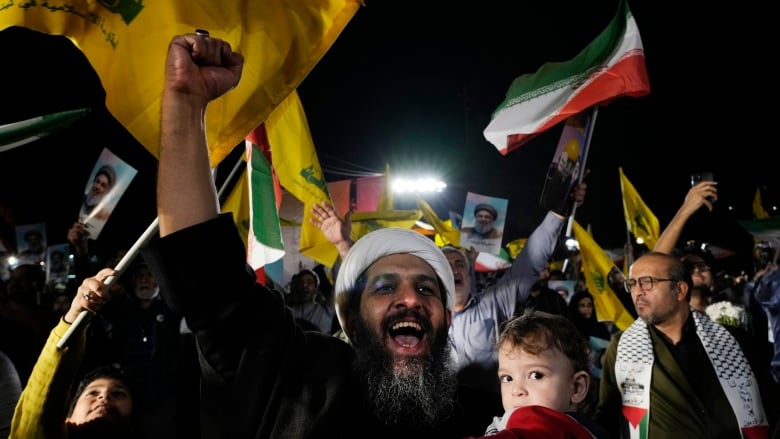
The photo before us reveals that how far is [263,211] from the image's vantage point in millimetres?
4414

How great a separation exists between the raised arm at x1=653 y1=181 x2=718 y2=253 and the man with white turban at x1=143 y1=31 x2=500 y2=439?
9.96ft

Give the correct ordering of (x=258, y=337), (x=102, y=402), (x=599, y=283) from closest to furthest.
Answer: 1. (x=258, y=337)
2. (x=102, y=402)
3. (x=599, y=283)

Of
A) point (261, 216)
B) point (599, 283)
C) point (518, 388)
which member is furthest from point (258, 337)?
point (599, 283)

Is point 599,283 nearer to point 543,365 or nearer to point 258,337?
point 543,365

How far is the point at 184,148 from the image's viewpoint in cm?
161

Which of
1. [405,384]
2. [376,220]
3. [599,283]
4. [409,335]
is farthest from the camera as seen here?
[599,283]

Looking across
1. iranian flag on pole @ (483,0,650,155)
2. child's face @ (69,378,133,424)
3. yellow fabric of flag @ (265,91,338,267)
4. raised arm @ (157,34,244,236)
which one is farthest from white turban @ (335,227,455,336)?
iranian flag on pole @ (483,0,650,155)

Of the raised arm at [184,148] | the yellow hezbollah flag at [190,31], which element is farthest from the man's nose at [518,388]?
the yellow hezbollah flag at [190,31]

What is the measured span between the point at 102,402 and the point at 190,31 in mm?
2037

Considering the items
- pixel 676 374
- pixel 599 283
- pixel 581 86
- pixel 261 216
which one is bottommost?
pixel 676 374

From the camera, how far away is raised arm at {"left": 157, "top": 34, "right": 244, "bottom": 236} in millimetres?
1604

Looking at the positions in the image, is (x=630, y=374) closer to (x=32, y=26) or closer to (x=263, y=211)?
(x=263, y=211)

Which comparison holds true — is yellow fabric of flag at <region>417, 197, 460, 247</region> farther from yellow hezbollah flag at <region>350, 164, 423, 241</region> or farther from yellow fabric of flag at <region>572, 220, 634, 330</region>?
yellow hezbollah flag at <region>350, 164, 423, 241</region>

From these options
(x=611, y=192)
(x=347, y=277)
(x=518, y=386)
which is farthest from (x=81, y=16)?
(x=611, y=192)
